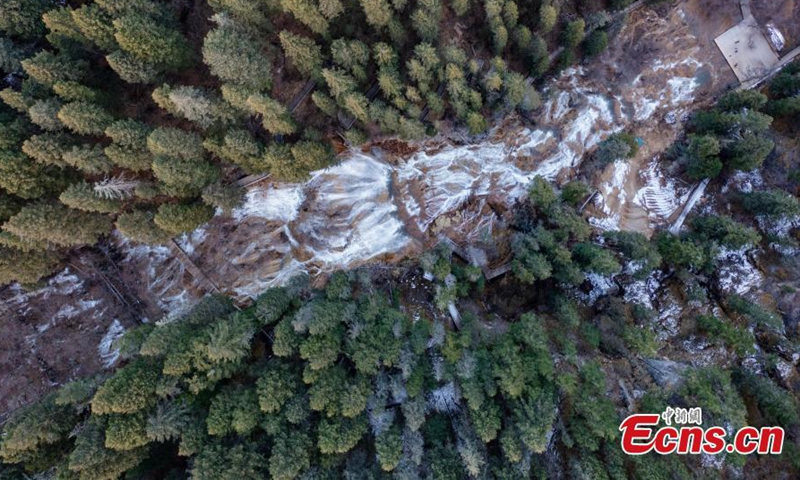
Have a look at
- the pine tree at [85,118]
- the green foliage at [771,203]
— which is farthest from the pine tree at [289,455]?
the green foliage at [771,203]

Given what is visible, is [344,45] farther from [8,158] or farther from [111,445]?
[111,445]

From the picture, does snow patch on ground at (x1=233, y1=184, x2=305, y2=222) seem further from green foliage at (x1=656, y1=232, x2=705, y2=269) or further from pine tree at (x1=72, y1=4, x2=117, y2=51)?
green foliage at (x1=656, y1=232, x2=705, y2=269)

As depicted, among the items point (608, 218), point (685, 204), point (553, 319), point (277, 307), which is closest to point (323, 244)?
point (277, 307)

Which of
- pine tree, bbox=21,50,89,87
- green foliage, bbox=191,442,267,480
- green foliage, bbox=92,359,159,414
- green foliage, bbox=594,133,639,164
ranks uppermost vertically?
pine tree, bbox=21,50,89,87

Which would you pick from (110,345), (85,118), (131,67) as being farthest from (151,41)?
(110,345)

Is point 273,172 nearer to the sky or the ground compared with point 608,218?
nearer to the sky

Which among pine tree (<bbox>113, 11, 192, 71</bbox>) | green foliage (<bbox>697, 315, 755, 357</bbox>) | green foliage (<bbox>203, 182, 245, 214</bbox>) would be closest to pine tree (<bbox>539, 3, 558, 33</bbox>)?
pine tree (<bbox>113, 11, 192, 71</bbox>)
